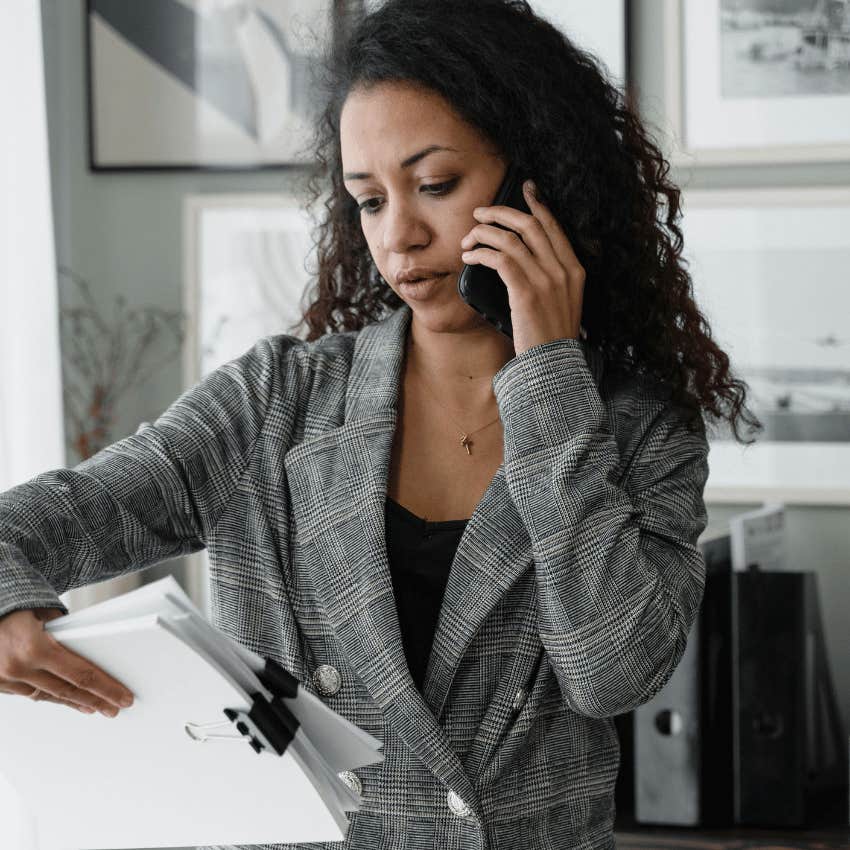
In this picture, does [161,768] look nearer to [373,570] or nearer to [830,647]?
[373,570]

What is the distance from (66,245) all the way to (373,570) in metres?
1.46

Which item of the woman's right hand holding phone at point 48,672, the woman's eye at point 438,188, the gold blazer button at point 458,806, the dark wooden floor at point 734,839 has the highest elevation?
the woman's eye at point 438,188

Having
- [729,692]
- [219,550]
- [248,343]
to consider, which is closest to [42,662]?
[219,550]

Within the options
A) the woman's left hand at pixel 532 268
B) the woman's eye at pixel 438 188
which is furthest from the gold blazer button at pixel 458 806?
the woman's eye at pixel 438 188

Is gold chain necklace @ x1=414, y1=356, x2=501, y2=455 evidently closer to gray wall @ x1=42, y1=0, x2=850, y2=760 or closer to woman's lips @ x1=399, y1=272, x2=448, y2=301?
woman's lips @ x1=399, y1=272, x2=448, y2=301

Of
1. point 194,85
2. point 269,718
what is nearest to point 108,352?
point 194,85

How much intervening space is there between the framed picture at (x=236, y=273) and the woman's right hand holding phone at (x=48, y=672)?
53.6 inches

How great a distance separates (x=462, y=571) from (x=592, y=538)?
0.13 metres

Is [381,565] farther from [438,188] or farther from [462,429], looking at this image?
[438,188]

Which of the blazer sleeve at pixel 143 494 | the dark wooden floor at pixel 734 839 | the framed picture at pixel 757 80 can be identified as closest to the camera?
the blazer sleeve at pixel 143 494

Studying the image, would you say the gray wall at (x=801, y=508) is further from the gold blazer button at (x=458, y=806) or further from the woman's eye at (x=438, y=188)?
the gold blazer button at (x=458, y=806)

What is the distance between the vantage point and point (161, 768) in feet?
2.94

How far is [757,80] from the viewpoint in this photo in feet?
6.57

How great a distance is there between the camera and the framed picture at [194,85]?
85.8 inches
